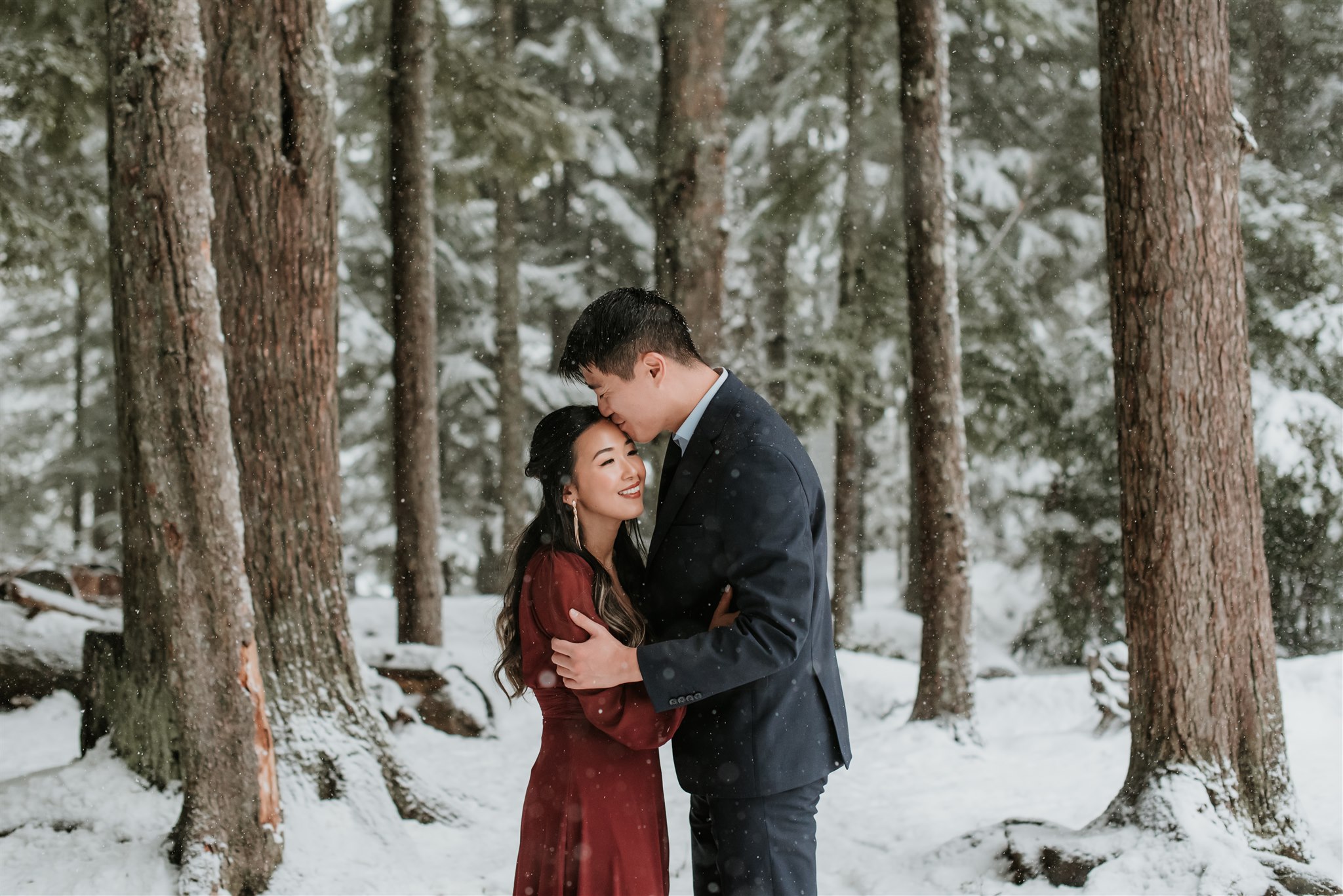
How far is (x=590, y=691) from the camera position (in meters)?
2.89

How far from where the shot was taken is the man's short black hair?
3.06 meters

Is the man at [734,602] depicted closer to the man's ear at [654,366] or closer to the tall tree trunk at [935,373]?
the man's ear at [654,366]

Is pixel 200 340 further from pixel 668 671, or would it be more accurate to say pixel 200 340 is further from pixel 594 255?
pixel 594 255

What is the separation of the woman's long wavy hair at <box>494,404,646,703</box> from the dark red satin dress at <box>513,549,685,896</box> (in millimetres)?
67

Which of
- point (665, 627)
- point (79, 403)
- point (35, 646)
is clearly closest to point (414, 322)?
point (35, 646)

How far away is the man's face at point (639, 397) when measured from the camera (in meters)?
3.08

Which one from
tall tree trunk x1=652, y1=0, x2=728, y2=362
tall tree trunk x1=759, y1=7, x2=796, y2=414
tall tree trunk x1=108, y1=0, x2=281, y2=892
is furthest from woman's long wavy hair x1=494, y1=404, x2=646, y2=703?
tall tree trunk x1=759, y1=7, x2=796, y2=414

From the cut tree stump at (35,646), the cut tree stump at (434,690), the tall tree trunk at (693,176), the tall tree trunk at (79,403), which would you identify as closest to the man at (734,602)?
the tall tree trunk at (693,176)

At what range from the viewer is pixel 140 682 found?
16.3 feet

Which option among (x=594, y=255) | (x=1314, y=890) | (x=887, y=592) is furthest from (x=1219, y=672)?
(x=887, y=592)

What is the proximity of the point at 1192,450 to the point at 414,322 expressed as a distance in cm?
763

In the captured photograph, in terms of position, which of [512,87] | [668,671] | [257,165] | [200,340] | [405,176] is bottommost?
[668,671]

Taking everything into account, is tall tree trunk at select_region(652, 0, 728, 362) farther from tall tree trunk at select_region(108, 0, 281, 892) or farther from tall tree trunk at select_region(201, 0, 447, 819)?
tall tree trunk at select_region(108, 0, 281, 892)

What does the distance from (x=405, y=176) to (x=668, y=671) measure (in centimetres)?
850
